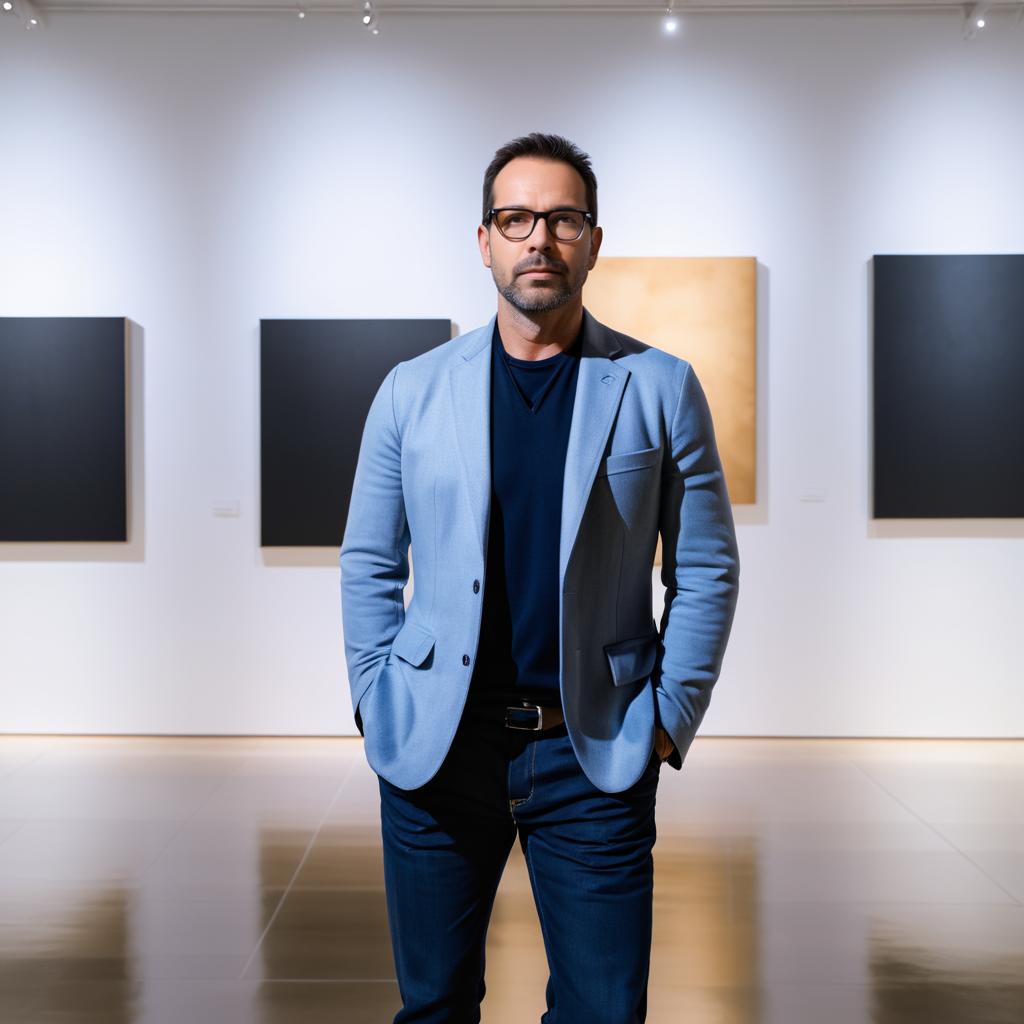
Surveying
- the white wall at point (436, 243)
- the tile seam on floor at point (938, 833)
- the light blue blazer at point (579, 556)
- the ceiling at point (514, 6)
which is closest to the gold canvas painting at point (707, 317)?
the white wall at point (436, 243)

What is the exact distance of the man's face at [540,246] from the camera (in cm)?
174

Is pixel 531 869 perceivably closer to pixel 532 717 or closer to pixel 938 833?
pixel 532 717

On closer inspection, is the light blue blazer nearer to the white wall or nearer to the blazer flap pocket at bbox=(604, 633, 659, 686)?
the blazer flap pocket at bbox=(604, 633, 659, 686)

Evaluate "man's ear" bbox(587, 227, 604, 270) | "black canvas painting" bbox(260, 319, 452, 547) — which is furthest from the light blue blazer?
"black canvas painting" bbox(260, 319, 452, 547)

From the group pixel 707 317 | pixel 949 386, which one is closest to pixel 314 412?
pixel 707 317

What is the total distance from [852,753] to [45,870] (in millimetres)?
3995

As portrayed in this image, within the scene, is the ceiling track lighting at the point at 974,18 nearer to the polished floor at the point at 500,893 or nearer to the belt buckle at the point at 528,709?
the polished floor at the point at 500,893

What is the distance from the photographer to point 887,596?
5730 millimetres

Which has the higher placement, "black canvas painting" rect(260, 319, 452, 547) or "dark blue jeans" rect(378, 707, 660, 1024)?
"black canvas painting" rect(260, 319, 452, 547)

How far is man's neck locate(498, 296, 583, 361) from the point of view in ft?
6.06

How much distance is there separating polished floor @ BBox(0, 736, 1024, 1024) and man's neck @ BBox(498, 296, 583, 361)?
1.91m

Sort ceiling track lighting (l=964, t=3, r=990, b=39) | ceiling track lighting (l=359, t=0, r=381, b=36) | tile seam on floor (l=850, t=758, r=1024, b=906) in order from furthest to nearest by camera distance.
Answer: ceiling track lighting (l=964, t=3, r=990, b=39) < ceiling track lighting (l=359, t=0, r=381, b=36) < tile seam on floor (l=850, t=758, r=1024, b=906)

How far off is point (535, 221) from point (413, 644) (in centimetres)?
78

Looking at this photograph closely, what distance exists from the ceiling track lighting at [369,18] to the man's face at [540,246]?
13.9ft
